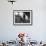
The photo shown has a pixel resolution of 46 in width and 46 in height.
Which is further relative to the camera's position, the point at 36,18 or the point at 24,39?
the point at 36,18

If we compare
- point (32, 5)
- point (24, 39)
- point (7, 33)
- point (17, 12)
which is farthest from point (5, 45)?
point (32, 5)

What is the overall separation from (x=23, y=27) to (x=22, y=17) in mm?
364

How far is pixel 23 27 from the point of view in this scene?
15.9 feet

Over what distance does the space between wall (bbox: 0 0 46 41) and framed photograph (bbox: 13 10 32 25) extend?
0.11m

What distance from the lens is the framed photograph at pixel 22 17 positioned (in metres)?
4.84

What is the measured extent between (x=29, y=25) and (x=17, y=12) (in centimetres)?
64

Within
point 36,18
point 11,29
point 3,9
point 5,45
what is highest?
Answer: point 3,9

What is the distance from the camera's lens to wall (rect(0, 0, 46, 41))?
4809mm

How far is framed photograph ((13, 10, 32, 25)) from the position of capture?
15.9ft

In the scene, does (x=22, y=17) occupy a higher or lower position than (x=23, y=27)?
higher

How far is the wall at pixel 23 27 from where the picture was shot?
4809 millimetres

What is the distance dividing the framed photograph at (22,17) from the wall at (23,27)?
0.11m

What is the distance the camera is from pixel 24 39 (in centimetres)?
332

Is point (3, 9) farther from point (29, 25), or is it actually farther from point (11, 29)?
point (29, 25)
